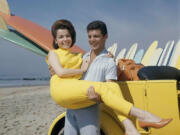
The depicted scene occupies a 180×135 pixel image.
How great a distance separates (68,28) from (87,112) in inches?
27.0

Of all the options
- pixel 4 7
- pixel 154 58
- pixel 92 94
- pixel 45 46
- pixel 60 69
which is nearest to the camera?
pixel 92 94

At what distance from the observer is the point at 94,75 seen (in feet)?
4.94

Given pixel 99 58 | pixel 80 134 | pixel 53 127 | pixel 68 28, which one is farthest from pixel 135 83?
pixel 53 127

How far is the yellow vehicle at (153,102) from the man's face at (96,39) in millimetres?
389

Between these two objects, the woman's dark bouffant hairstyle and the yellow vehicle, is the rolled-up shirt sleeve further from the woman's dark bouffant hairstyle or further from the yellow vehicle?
the woman's dark bouffant hairstyle

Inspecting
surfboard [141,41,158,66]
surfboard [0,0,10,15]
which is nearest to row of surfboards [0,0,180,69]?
surfboard [141,41,158,66]

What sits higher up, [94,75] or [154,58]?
[154,58]

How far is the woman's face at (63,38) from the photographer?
1.57 metres

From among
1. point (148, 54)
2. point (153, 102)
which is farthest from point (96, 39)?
point (148, 54)

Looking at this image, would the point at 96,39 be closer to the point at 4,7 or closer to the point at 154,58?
the point at 154,58

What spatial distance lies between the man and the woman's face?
17 centimetres

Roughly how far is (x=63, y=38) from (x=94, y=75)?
39 centimetres

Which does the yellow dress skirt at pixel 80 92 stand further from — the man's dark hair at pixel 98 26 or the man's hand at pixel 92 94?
the man's dark hair at pixel 98 26

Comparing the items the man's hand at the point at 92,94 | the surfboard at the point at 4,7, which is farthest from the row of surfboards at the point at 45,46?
the surfboard at the point at 4,7
